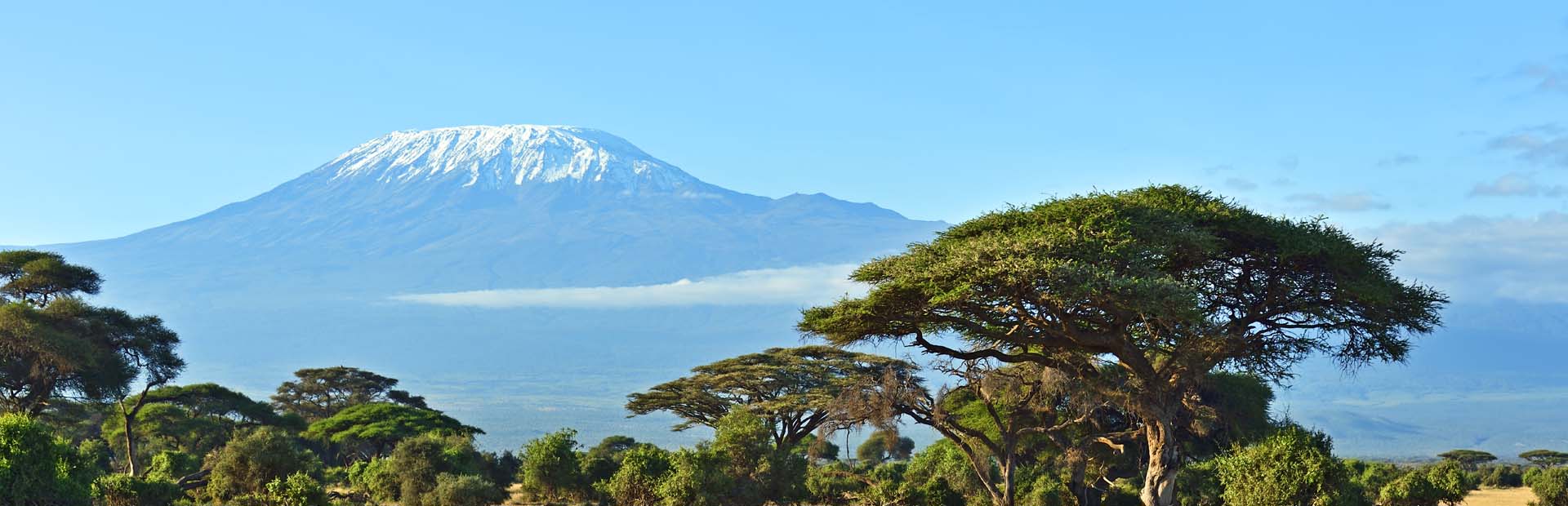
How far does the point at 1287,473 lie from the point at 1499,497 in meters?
22.9

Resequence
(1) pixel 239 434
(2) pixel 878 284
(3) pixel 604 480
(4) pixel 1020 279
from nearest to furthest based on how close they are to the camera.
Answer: (4) pixel 1020 279
(2) pixel 878 284
(3) pixel 604 480
(1) pixel 239 434

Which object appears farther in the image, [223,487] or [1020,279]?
[223,487]

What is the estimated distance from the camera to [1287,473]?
28.3m

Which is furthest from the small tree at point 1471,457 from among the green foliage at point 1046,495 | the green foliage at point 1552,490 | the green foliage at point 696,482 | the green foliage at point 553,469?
the green foliage at point 696,482

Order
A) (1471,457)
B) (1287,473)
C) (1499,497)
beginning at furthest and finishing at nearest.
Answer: (1471,457), (1499,497), (1287,473)

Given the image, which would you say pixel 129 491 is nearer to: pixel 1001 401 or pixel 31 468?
pixel 31 468

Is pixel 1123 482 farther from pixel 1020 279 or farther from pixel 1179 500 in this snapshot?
pixel 1020 279

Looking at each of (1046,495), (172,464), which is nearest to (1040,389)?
(1046,495)

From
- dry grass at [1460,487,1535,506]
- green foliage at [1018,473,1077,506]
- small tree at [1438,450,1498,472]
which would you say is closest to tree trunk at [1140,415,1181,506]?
green foliage at [1018,473,1077,506]

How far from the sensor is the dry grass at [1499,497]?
1639 inches

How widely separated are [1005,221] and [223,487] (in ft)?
69.9

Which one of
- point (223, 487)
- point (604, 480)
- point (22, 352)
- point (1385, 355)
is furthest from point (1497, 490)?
point (22, 352)

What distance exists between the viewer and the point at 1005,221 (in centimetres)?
3228

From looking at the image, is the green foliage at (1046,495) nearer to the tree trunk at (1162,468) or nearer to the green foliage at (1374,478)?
the tree trunk at (1162,468)
